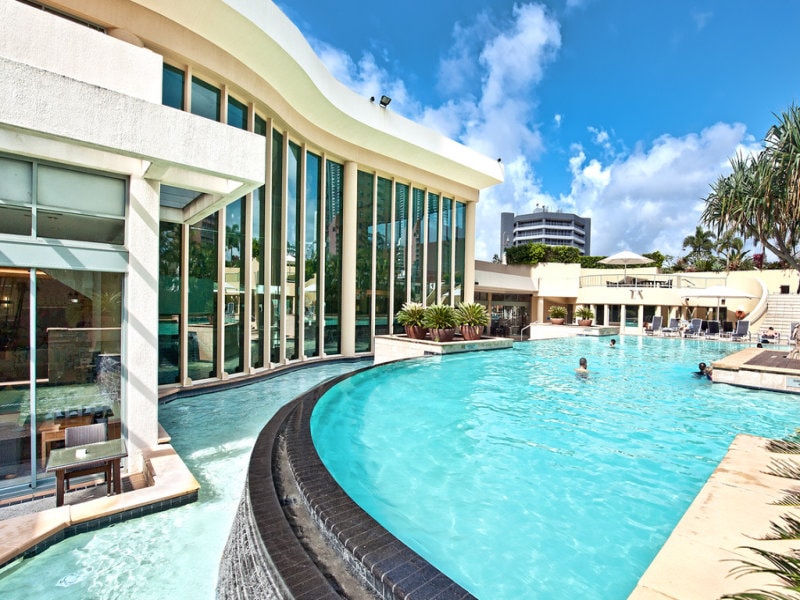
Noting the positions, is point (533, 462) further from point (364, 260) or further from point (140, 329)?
point (364, 260)

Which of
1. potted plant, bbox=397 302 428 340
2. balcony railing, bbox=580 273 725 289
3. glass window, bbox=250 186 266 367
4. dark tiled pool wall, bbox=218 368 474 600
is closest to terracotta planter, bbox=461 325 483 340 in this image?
potted plant, bbox=397 302 428 340

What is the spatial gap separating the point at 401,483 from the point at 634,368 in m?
11.2

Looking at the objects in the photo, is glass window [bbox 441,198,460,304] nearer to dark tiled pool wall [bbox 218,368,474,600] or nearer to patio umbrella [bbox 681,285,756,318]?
patio umbrella [bbox 681,285,756,318]

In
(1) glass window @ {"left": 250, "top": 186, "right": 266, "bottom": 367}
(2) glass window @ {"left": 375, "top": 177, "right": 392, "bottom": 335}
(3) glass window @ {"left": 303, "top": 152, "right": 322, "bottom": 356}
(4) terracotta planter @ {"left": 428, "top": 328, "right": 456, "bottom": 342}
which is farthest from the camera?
(2) glass window @ {"left": 375, "top": 177, "right": 392, "bottom": 335}

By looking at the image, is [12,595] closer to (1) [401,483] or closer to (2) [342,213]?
(1) [401,483]

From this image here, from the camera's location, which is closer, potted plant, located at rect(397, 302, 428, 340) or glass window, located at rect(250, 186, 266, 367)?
glass window, located at rect(250, 186, 266, 367)

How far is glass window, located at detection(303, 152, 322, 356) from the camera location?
1401 centimetres

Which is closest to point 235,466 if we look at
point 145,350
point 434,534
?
point 145,350

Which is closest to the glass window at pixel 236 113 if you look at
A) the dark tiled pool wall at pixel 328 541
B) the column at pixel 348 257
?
the column at pixel 348 257

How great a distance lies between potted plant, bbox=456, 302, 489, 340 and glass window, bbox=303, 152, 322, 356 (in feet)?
17.8

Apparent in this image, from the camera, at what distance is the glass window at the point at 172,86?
898 cm

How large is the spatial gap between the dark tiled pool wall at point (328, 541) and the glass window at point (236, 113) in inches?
371

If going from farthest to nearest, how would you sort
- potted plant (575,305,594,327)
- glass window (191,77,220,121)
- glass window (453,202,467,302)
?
1. potted plant (575,305,594,327)
2. glass window (453,202,467,302)
3. glass window (191,77,220,121)

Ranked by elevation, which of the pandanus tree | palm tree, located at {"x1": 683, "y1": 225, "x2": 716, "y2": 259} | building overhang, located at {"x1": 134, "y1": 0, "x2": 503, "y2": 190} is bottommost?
the pandanus tree
